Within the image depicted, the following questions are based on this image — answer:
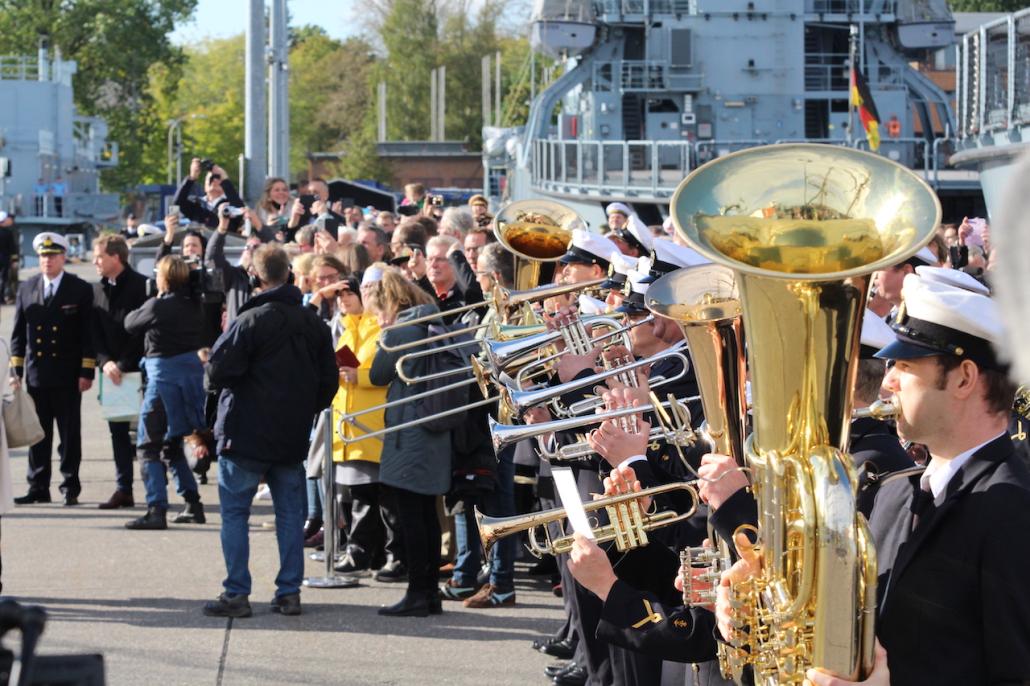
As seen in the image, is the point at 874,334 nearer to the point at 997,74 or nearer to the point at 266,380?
the point at 266,380

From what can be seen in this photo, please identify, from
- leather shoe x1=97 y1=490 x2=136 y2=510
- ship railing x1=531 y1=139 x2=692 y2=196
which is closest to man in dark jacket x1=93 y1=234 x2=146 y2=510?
leather shoe x1=97 y1=490 x2=136 y2=510

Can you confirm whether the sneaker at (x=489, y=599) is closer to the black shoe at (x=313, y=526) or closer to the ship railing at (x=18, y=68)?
the black shoe at (x=313, y=526)

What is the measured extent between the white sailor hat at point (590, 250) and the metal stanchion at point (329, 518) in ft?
6.13

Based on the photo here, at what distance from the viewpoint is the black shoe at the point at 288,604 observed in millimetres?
7520

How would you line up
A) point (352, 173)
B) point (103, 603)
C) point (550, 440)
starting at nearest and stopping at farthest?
point (550, 440) < point (103, 603) < point (352, 173)

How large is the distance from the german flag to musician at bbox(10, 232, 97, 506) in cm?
1168

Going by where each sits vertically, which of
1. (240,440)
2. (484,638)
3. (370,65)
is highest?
(370,65)

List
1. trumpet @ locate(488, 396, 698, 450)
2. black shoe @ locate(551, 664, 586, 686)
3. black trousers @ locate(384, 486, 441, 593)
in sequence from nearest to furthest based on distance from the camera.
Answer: trumpet @ locate(488, 396, 698, 450)
black shoe @ locate(551, 664, 586, 686)
black trousers @ locate(384, 486, 441, 593)

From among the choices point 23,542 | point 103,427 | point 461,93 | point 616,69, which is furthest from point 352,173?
point 23,542

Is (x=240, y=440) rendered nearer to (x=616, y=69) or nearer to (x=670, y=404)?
(x=670, y=404)

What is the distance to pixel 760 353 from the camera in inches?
106

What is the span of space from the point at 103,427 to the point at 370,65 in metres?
70.6

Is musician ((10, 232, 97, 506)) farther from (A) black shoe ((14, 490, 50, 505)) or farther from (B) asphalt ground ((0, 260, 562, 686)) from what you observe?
(B) asphalt ground ((0, 260, 562, 686))

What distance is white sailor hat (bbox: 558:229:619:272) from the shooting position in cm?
651
